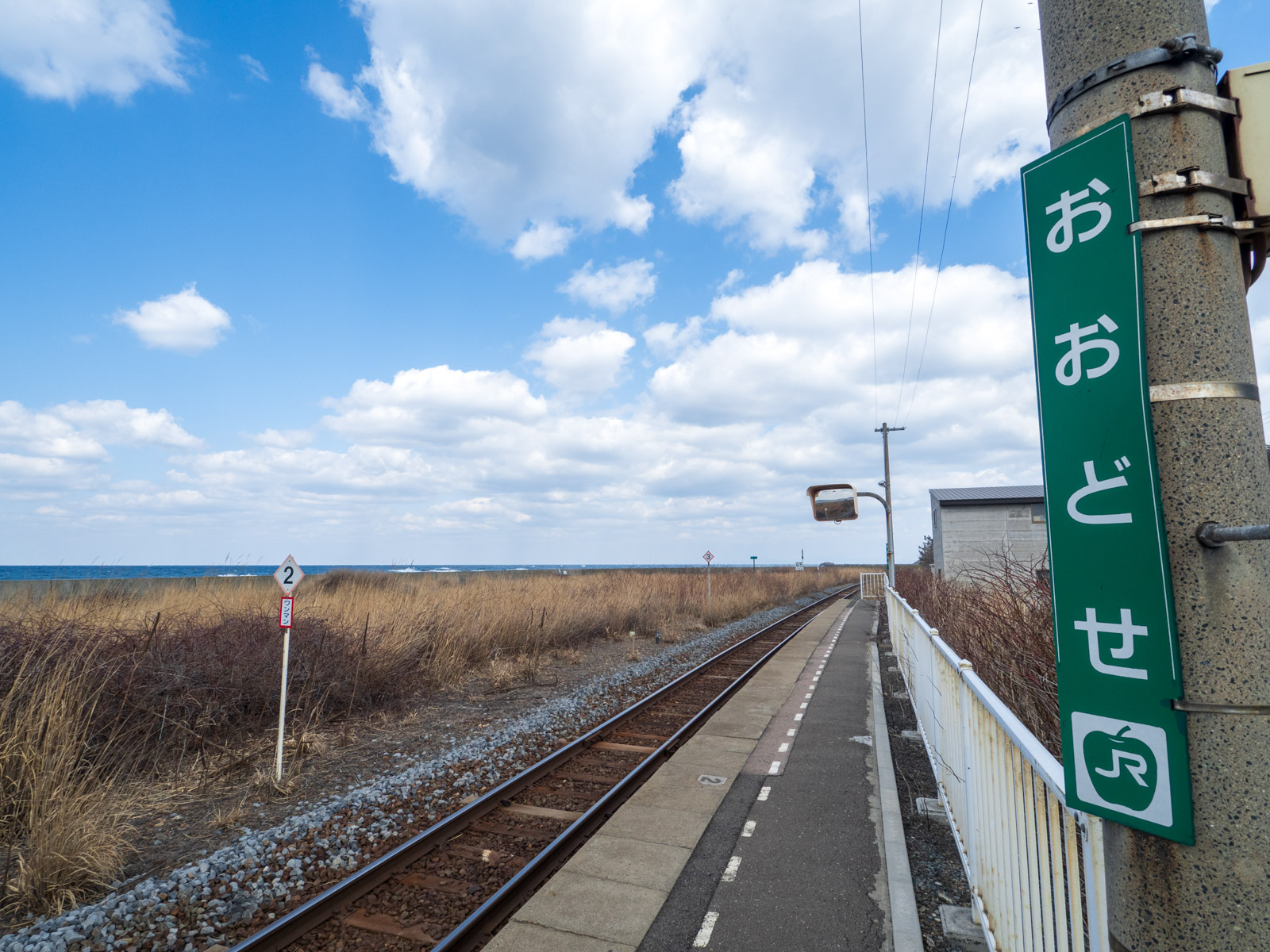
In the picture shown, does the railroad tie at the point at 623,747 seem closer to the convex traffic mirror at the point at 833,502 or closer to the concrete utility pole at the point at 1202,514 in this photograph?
the concrete utility pole at the point at 1202,514

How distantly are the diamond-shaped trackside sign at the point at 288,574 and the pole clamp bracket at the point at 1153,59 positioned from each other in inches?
326

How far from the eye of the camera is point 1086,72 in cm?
174

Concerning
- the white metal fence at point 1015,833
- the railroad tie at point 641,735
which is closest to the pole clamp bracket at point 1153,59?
the white metal fence at point 1015,833

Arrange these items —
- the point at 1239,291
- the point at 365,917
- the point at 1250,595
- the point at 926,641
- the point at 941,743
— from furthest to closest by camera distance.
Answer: the point at 926,641 < the point at 941,743 < the point at 365,917 < the point at 1239,291 < the point at 1250,595

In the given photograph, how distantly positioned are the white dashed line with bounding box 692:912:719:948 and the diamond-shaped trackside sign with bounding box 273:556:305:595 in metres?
5.98

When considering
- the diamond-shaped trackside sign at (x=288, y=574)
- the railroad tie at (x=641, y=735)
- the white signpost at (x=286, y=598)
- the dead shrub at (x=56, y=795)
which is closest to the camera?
the dead shrub at (x=56, y=795)

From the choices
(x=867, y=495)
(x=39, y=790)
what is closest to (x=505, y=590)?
(x=867, y=495)

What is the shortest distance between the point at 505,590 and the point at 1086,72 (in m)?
20.2

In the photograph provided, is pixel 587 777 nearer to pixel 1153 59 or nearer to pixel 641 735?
pixel 641 735

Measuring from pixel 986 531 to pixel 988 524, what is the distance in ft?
1.00

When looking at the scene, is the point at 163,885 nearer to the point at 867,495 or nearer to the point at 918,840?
the point at 918,840

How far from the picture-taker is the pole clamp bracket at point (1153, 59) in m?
1.58

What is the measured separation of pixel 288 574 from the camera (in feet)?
25.3

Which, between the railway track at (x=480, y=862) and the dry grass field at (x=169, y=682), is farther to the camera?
the dry grass field at (x=169, y=682)
